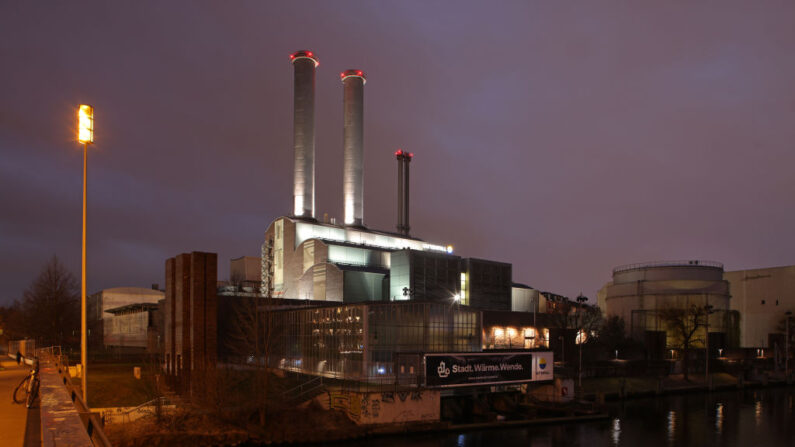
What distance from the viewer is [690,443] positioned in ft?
132

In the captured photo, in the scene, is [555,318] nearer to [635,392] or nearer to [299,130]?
[635,392]

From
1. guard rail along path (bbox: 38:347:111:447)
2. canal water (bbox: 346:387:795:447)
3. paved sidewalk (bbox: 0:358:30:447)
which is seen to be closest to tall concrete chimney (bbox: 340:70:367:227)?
canal water (bbox: 346:387:795:447)

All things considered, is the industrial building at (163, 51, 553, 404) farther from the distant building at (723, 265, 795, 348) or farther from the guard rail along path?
the distant building at (723, 265, 795, 348)

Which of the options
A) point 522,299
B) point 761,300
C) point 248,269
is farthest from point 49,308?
point 761,300

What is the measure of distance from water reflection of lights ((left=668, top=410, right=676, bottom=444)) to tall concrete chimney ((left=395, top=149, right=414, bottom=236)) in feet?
225

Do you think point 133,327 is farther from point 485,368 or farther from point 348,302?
point 485,368

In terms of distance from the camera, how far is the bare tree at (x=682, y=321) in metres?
93.3

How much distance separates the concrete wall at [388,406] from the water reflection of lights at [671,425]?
1729 centimetres

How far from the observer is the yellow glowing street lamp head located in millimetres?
19209

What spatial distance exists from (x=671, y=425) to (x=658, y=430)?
128 inches

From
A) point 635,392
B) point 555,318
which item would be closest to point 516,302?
point 555,318

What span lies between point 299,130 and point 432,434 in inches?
2863

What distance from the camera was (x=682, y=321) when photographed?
93.6 meters

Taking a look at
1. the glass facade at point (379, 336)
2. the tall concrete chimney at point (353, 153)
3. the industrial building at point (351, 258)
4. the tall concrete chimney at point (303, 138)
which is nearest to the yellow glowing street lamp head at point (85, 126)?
the glass facade at point (379, 336)
